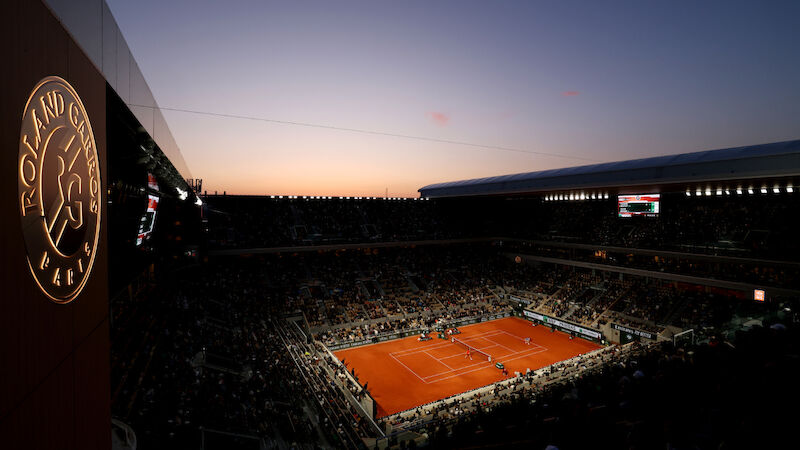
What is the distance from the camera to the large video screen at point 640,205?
113ft

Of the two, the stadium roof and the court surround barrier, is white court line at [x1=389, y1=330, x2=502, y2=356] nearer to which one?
the court surround barrier

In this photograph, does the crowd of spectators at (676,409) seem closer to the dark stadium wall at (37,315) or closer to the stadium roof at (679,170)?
the dark stadium wall at (37,315)

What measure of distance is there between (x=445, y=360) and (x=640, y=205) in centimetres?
2280

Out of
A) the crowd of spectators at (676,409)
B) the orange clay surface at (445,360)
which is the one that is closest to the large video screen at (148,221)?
the crowd of spectators at (676,409)

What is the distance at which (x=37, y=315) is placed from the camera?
3.04m

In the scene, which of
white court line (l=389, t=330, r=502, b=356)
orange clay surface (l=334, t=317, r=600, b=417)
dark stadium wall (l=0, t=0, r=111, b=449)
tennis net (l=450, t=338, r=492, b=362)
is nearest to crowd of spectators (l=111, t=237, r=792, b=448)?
orange clay surface (l=334, t=317, r=600, b=417)

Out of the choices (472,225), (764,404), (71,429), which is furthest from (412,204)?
(71,429)

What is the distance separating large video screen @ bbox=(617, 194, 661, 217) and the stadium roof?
4538 millimetres

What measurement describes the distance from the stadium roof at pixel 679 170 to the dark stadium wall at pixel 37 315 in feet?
98.7

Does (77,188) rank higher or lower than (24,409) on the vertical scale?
higher

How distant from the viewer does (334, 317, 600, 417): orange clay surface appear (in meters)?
24.8

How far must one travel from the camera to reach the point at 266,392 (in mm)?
18266

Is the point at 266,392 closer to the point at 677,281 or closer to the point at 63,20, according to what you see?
the point at 63,20

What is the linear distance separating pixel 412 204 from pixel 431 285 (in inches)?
676
